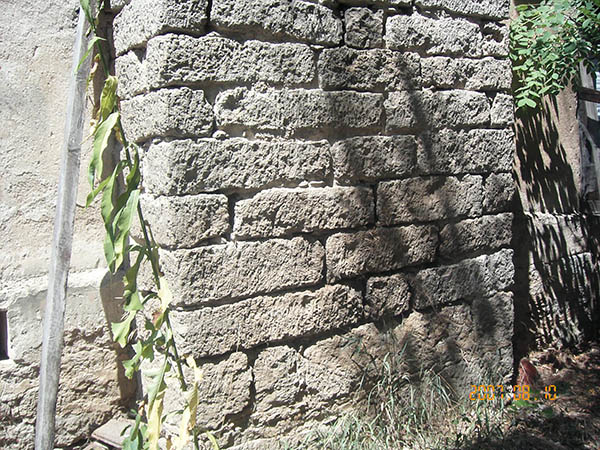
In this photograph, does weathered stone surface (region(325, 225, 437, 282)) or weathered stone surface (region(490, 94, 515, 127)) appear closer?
weathered stone surface (region(325, 225, 437, 282))

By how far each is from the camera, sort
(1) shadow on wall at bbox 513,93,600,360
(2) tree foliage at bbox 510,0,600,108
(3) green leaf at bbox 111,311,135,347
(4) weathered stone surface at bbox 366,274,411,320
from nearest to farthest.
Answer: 1. (3) green leaf at bbox 111,311,135,347
2. (4) weathered stone surface at bbox 366,274,411,320
3. (2) tree foliage at bbox 510,0,600,108
4. (1) shadow on wall at bbox 513,93,600,360

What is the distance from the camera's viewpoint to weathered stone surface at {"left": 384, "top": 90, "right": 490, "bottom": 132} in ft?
10.7

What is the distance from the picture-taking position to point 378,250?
3.22 m

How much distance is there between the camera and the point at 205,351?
8.69 ft

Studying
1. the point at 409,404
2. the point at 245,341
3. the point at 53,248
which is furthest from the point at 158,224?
the point at 409,404

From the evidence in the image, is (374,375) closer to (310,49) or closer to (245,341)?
(245,341)

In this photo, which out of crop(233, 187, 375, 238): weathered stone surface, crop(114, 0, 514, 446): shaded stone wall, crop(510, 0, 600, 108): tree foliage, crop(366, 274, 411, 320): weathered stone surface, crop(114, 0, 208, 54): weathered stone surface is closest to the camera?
crop(114, 0, 208, 54): weathered stone surface

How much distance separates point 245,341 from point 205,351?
0.20 metres

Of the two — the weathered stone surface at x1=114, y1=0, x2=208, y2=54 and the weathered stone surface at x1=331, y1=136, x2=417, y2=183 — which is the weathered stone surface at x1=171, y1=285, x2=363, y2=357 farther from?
the weathered stone surface at x1=114, y1=0, x2=208, y2=54

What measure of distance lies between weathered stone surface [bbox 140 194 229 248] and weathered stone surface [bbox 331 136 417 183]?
0.70m

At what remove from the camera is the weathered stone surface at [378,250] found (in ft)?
10.1

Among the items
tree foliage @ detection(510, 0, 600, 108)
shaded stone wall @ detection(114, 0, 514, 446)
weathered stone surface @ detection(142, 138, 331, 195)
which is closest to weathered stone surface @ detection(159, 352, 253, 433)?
shaded stone wall @ detection(114, 0, 514, 446)

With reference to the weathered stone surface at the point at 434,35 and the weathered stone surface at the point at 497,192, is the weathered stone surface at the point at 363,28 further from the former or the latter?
the weathered stone surface at the point at 497,192

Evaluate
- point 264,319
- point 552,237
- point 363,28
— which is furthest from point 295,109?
point 552,237
